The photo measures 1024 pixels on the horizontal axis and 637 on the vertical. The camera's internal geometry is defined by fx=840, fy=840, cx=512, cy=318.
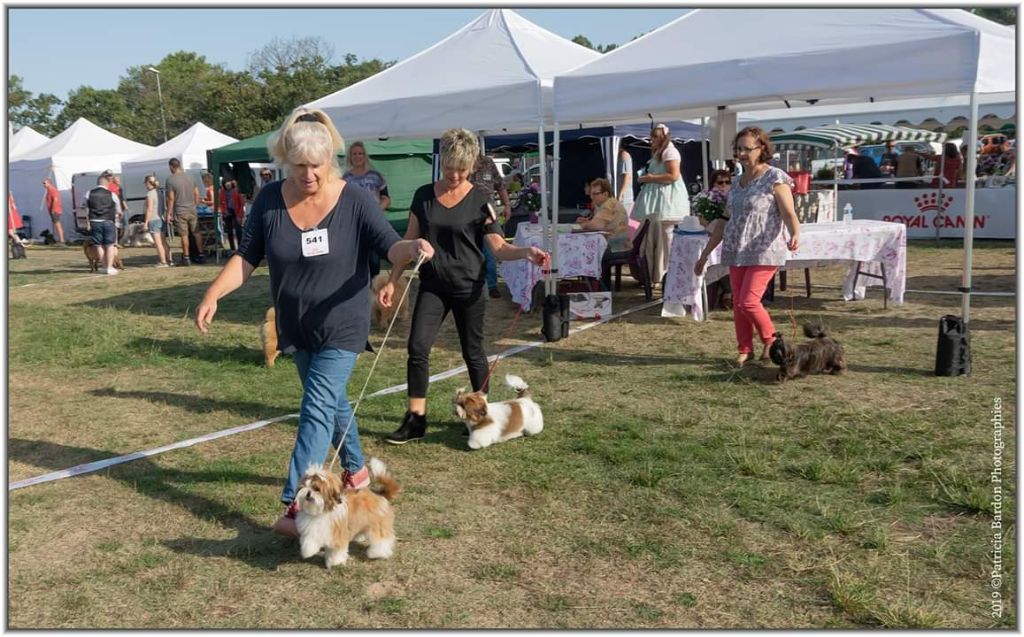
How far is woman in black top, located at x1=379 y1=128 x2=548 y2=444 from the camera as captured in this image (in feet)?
15.9

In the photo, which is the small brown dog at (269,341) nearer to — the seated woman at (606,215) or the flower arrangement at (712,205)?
the seated woman at (606,215)

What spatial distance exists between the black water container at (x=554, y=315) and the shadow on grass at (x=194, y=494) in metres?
3.66

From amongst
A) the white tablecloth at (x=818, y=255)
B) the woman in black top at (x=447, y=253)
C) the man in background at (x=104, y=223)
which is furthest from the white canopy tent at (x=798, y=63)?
the man in background at (x=104, y=223)

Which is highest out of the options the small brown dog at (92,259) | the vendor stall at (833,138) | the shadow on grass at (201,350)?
the vendor stall at (833,138)

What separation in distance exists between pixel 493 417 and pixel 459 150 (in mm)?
1528

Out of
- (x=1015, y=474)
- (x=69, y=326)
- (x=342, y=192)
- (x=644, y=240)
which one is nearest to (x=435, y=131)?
(x=644, y=240)

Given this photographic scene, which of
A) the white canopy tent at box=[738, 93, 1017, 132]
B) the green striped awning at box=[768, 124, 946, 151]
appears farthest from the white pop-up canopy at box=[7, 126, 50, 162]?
the green striped awning at box=[768, 124, 946, 151]

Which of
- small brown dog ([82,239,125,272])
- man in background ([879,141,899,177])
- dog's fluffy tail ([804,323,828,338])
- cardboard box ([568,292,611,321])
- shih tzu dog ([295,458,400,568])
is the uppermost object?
man in background ([879,141,899,177])

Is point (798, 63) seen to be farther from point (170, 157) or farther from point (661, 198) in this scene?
point (170, 157)

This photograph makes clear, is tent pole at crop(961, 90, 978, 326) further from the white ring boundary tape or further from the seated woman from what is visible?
the white ring boundary tape

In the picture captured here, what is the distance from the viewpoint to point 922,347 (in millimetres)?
6891

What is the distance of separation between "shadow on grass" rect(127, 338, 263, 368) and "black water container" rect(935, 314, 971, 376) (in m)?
5.33

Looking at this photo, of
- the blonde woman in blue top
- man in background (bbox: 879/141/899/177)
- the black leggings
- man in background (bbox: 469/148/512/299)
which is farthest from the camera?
man in background (bbox: 879/141/899/177)

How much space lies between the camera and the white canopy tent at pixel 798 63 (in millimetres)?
6262
